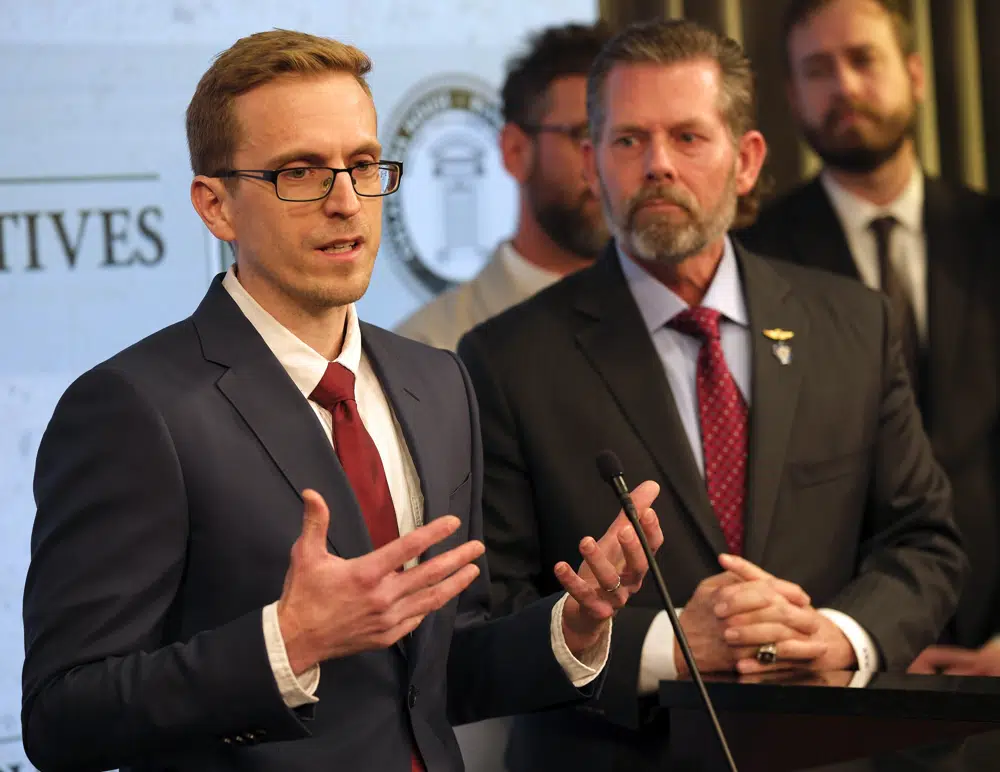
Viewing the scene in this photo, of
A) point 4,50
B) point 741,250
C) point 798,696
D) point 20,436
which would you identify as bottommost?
point 798,696

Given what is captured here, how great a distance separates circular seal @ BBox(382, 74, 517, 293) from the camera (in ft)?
12.1

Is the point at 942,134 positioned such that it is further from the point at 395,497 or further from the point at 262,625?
the point at 262,625

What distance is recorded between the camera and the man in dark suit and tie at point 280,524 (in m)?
1.54

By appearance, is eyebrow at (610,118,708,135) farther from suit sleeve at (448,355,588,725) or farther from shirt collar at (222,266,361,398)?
shirt collar at (222,266,361,398)

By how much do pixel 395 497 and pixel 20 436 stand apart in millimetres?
1720

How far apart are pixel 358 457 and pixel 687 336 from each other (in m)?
0.94

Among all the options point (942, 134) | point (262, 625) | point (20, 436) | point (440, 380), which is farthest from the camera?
point (942, 134)

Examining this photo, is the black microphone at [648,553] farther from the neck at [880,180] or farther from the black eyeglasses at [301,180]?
the neck at [880,180]

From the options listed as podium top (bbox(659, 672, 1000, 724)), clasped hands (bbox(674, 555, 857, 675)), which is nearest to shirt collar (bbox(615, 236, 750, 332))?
clasped hands (bbox(674, 555, 857, 675))

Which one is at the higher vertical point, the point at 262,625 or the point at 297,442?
the point at 297,442

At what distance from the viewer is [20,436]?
10.6 ft

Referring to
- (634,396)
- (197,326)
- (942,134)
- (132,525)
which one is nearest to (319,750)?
(132,525)

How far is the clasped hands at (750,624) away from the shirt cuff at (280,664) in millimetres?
826

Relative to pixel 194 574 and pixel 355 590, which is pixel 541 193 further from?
pixel 355 590
